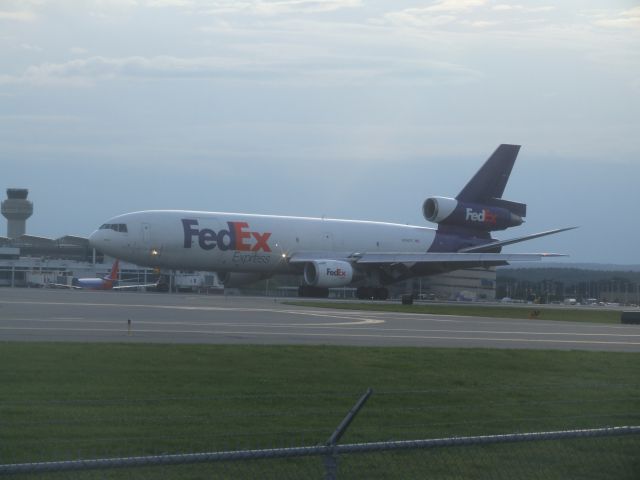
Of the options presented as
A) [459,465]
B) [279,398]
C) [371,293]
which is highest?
[371,293]

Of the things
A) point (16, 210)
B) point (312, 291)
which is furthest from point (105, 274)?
point (16, 210)

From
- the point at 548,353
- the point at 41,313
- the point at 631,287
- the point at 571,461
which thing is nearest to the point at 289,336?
the point at 548,353

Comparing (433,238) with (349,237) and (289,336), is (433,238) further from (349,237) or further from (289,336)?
(289,336)

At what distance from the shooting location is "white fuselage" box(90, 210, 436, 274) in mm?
54875

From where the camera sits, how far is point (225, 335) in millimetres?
24312

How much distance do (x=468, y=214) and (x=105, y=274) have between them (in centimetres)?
4512

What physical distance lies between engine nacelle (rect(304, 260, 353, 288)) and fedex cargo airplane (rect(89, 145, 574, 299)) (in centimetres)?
6

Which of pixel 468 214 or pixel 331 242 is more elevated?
pixel 468 214

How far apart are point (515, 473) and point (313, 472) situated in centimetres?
186

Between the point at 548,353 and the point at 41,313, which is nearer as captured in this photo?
the point at 548,353

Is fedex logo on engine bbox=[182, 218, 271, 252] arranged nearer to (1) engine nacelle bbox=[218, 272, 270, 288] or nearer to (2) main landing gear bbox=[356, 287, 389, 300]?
(1) engine nacelle bbox=[218, 272, 270, 288]

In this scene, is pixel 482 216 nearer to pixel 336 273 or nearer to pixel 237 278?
pixel 336 273

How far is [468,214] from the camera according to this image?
213 feet

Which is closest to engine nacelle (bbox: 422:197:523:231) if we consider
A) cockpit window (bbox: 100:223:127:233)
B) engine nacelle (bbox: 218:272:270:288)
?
engine nacelle (bbox: 218:272:270:288)
